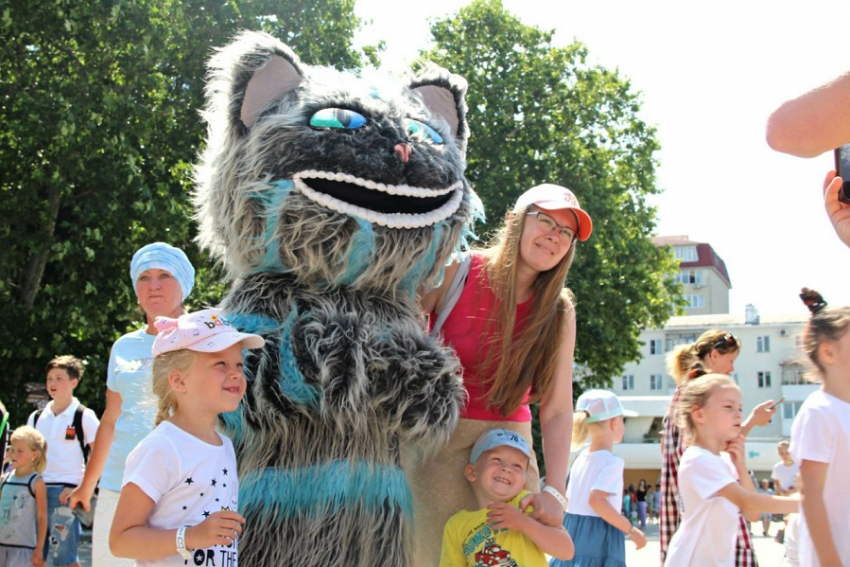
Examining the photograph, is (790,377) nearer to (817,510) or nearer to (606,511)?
(606,511)

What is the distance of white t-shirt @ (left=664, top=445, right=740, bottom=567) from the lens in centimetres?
464

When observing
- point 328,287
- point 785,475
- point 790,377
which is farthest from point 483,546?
point 790,377

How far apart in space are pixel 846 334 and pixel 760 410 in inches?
68.2

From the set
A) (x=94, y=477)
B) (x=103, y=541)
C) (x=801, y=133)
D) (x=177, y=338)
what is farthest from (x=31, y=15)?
(x=801, y=133)

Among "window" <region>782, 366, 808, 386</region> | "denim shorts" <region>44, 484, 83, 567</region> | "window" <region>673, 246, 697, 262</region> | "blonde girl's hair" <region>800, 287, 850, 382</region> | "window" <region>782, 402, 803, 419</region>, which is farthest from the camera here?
"window" <region>673, 246, 697, 262</region>

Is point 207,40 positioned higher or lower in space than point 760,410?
higher

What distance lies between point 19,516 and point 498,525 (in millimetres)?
5151

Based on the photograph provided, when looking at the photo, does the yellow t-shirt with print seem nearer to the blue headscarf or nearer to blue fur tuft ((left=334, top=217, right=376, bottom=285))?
blue fur tuft ((left=334, top=217, right=376, bottom=285))

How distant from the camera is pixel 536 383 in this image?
3.90 meters

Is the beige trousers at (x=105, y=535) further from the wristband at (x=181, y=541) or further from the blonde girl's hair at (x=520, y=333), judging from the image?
the blonde girl's hair at (x=520, y=333)

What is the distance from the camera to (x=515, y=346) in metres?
3.80

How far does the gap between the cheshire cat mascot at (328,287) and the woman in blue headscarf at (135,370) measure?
976 mm

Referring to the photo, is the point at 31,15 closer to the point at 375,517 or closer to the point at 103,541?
the point at 103,541

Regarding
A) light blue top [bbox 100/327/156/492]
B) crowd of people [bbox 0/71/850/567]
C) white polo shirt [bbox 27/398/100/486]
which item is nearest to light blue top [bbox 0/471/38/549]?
white polo shirt [bbox 27/398/100/486]
